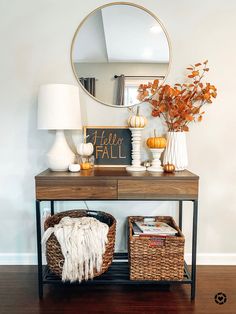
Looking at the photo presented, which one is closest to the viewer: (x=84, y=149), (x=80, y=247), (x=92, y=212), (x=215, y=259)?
(x=80, y=247)

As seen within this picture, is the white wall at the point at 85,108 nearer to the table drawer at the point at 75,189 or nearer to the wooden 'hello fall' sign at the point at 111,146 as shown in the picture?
the wooden 'hello fall' sign at the point at 111,146

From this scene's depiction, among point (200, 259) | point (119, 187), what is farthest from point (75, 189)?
point (200, 259)

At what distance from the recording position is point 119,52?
2.00 metres

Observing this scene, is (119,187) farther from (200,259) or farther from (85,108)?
(200,259)

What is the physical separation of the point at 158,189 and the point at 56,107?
853mm

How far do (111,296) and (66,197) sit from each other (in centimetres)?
73

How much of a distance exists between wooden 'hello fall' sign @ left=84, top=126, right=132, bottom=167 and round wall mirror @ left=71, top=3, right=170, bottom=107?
24 cm

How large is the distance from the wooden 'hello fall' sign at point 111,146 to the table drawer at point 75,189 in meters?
0.44

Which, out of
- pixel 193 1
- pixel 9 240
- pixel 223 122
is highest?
pixel 193 1

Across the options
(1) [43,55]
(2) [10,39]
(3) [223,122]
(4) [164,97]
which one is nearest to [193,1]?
(4) [164,97]

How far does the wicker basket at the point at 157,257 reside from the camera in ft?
5.57

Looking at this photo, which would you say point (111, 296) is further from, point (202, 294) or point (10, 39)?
point (10, 39)

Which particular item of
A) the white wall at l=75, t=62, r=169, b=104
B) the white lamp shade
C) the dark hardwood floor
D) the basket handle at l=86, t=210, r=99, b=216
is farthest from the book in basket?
the white wall at l=75, t=62, r=169, b=104

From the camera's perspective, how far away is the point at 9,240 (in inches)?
84.7
